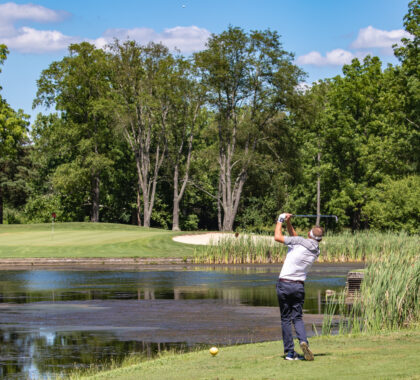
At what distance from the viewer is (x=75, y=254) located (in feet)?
Result: 130

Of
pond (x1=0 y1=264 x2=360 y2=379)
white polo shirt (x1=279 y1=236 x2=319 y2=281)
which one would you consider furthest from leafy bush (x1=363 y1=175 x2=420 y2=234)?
white polo shirt (x1=279 y1=236 x2=319 y2=281)

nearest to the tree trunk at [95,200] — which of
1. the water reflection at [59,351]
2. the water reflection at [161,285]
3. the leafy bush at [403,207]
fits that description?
the leafy bush at [403,207]

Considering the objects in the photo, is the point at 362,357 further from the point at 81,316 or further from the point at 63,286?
the point at 63,286

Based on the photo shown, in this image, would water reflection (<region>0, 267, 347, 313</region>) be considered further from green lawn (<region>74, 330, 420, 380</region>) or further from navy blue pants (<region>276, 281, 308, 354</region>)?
navy blue pants (<region>276, 281, 308, 354</region>)

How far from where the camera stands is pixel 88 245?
140 feet

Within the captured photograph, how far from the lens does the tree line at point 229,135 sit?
62.3 metres

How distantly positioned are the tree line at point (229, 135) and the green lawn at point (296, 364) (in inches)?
1567

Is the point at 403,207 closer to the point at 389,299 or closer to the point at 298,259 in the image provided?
the point at 389,299

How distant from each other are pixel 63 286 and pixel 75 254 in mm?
12600

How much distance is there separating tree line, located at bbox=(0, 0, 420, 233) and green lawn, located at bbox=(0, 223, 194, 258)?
54.0 feet

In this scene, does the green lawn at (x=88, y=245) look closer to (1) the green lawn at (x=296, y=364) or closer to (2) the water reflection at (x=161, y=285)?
(2) the water reflection at (x=161, y=285)

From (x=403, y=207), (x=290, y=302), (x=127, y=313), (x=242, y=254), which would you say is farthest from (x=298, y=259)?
(x=403, y=207)

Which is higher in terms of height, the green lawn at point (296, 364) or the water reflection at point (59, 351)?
the green lawn at point (296, 364)

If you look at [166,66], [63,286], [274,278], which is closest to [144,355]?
[63,286]
